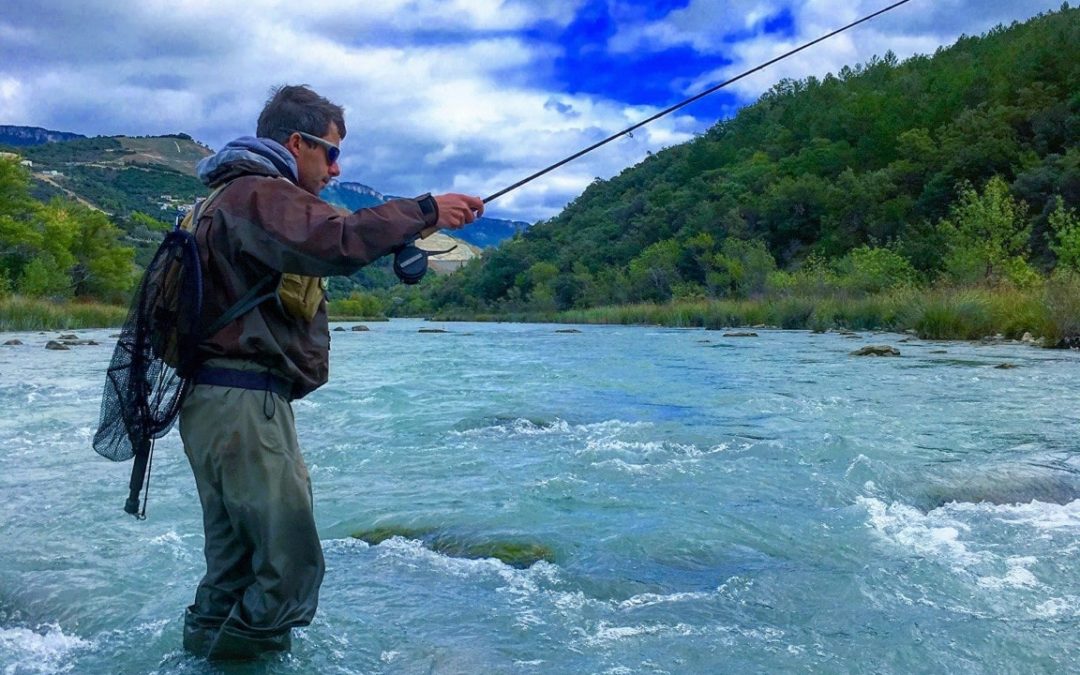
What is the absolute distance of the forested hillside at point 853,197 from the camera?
131 feet

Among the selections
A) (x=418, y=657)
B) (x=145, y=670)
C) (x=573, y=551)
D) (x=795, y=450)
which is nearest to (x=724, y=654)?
(x=418, y=657)

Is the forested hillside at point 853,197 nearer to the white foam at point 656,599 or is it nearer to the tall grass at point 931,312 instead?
the tall grass at point 931,312

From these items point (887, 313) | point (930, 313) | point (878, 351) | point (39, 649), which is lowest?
point (878, 351)

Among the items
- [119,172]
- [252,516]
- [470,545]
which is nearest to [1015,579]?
[470,545]

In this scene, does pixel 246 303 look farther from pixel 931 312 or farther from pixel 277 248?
pixel 931 312

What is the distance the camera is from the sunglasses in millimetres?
2955

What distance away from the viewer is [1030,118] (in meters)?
49.1

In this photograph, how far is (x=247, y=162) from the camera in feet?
9.10

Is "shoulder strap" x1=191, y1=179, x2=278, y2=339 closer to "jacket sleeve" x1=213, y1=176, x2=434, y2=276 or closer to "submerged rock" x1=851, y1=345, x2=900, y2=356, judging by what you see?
"jacket sleeve" x1=213, y1=176, x2=434, y2=276

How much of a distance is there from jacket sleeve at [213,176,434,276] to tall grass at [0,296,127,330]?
32392 mm

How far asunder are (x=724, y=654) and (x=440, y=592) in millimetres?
1346

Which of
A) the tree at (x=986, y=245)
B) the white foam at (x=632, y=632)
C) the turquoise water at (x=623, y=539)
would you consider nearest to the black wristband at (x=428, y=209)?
the turquoise water at (x=623, y=539)

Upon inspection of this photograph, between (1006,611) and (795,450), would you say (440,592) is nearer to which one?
(1006,611)

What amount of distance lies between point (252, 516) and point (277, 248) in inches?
31.7
